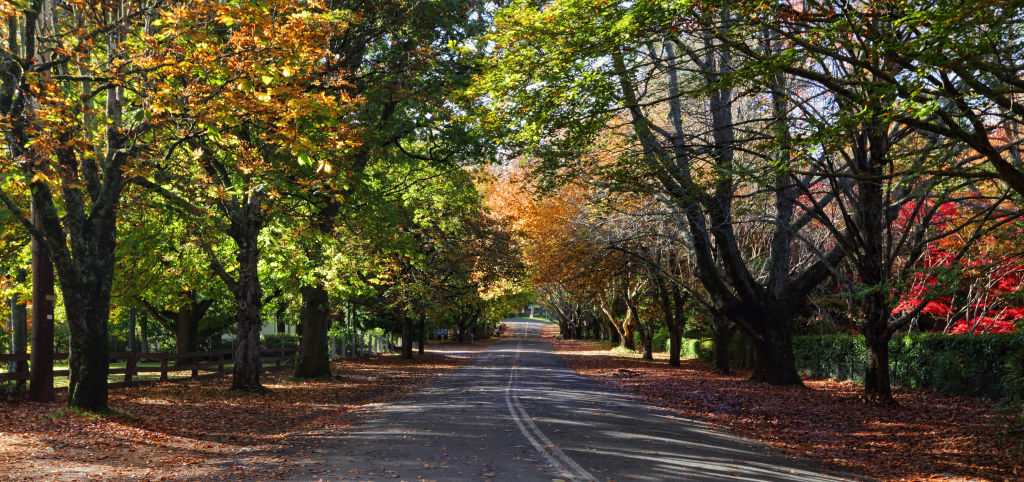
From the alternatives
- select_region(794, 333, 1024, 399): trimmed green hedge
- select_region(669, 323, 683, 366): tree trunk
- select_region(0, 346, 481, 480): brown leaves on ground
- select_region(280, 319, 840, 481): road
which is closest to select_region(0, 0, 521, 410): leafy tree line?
select_region(0, 346, 481, 480): brown leaves on ground

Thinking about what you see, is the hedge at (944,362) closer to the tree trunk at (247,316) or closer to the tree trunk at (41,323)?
the tree trunk at (247,316)

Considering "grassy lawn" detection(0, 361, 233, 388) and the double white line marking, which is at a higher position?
the double white line marking

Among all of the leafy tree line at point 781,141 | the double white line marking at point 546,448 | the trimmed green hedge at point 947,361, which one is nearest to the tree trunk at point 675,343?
the leafy tree line at point 781,141

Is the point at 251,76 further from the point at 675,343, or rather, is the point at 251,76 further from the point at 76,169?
the point at 675,343

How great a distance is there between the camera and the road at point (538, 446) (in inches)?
334

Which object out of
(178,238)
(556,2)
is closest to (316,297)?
(178,238)

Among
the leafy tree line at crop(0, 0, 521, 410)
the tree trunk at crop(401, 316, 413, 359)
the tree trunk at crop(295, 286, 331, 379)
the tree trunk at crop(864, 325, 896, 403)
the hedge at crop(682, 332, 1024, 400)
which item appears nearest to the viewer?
the leafy tree line at crop(0, 0, 521, 410)

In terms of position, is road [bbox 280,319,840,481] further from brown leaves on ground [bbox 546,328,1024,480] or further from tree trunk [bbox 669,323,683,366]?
tree trunk [bbox 669,323,683,366]

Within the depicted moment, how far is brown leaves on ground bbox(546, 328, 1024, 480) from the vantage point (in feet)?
33.1

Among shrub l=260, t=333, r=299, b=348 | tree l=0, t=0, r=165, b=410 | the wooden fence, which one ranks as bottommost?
shrub l=260, t=333, r=299, b=348

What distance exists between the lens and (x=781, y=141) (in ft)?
33.8

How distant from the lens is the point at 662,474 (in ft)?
27.6

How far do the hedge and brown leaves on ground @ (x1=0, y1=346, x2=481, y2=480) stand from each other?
12545mm

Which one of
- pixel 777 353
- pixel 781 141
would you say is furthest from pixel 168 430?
pixel 777 353
